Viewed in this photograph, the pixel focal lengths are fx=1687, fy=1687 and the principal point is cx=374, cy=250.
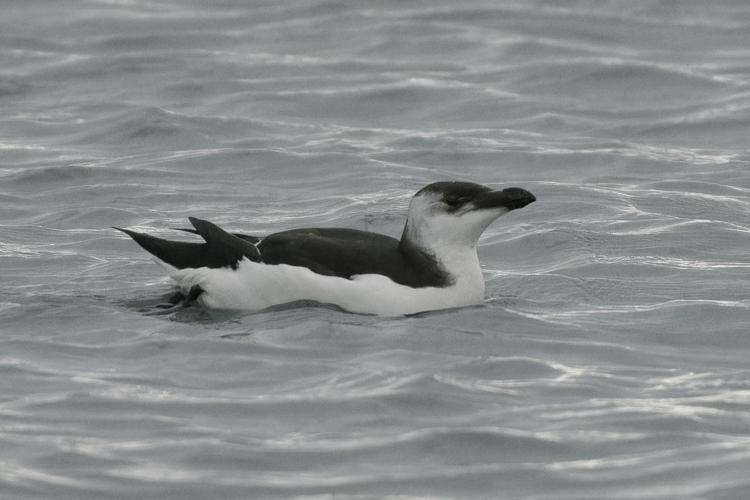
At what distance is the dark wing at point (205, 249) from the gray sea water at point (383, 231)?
297 mm

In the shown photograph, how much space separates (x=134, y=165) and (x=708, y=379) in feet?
22.7

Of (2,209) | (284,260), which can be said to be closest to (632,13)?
(2,209)

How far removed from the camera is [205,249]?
9.69m

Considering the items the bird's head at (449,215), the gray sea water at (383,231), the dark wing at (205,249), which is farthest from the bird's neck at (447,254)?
the dark wing at (205,249)

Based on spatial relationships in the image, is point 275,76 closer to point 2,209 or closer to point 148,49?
point 148,49

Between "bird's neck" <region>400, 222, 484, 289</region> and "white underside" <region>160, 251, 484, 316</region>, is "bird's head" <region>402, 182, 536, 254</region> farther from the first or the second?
"white underside" <region>160, 251, 484, 316</region>

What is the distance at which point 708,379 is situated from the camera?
330 inches

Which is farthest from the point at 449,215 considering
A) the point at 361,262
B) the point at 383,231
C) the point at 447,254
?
the point at 383,231

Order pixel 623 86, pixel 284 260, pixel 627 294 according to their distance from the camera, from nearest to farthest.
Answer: pixel 284 260
pixel 627 294
pixel 623 86

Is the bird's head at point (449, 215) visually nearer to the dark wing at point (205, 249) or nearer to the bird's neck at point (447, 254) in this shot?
the bird's neck at point (447, 254)

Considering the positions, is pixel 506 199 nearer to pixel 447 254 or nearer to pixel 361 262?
pixel 447 254

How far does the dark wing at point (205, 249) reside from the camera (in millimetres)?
9531

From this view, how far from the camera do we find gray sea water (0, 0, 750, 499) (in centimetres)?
718

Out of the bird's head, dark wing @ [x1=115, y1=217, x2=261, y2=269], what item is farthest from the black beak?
dark wing @ [x1=115, y1=217, x2=261, y2=269]
